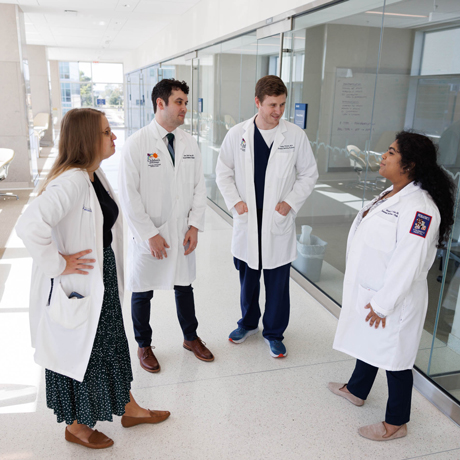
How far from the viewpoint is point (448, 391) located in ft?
8.48

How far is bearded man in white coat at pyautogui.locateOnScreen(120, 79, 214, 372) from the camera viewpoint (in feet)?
8.45

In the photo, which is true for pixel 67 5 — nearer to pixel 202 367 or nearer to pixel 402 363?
pixel 202 367

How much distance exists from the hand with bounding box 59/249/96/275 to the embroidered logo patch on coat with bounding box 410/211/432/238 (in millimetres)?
1429

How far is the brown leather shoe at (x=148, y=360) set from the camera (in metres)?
2.80

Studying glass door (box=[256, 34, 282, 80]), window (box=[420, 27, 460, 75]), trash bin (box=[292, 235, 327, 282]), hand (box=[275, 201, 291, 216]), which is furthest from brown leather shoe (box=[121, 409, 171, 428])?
glass door (box=[256, 34, 282, 80])

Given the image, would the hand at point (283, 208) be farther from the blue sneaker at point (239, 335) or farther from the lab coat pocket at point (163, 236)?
the blue sneaker at point (239, 335)

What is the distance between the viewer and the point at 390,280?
198 cm

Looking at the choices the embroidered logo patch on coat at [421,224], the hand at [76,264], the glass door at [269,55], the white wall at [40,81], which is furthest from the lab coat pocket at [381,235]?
the white wall at [40,81]

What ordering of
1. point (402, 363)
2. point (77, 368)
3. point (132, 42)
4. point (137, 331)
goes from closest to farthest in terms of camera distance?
point (77, 368)
point (402, 363)
point (137, 331)
point (132, 42)

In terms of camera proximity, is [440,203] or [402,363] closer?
[440,203]

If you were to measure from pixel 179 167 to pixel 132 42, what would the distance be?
12442 mm

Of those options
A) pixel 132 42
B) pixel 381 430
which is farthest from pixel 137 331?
pixel 132 42

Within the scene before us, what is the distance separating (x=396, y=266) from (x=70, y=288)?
57.3 inches

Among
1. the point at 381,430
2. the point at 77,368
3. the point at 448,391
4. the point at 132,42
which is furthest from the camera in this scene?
the point at 132,42
